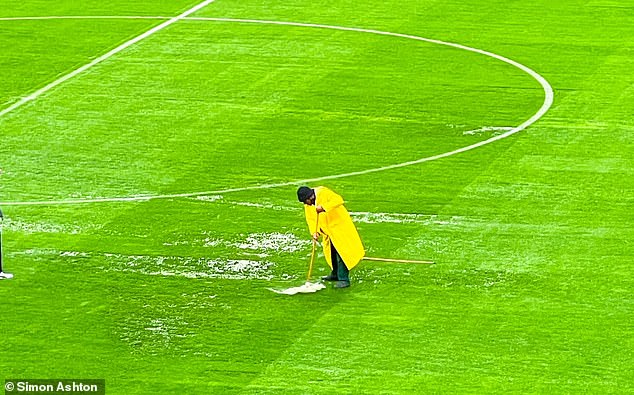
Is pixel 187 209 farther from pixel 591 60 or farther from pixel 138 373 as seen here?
pixel 591 60

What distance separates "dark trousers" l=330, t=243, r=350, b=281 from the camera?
75.9 ft

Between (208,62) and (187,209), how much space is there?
8905 millimetres

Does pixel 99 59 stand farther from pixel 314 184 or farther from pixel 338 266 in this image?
pixel 338 266

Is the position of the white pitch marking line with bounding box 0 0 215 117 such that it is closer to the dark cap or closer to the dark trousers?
the dark cap

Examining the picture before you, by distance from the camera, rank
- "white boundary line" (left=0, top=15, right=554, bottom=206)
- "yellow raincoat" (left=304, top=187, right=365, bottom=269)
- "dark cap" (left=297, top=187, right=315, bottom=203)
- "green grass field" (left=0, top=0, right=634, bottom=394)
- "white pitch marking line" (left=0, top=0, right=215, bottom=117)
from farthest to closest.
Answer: "white pitch marking line" (left=0, top=0, right=215, bottom=117) < "white boundary line" (left=0, top=15, right=554, bottom=206) < "yellow raincoat" (left=304, top=187, right=365, bottom=269) < "dark cap" (left=297, top=187, right=315, bottom=203) < "green grass field" (left=0, top=0, right=634, bottom=394)

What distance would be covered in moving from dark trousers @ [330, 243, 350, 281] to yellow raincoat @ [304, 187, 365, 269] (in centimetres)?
6

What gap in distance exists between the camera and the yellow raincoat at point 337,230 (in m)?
23.0

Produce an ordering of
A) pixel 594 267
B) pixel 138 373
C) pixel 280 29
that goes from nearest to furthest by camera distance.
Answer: pixel 138 373 → pixel 594 267 → pixel 280 29

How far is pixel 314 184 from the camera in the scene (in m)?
27.5

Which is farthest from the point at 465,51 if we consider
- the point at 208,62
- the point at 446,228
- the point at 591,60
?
the point at 446,228

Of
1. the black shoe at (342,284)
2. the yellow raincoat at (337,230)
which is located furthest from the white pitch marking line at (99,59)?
the black shoe at (342,284)

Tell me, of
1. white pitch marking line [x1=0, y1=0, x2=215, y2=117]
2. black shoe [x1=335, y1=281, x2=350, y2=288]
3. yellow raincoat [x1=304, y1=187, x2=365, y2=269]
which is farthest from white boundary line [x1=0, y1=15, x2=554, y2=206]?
black shoe [x1=335, y1=281, x2=350, y2=288]

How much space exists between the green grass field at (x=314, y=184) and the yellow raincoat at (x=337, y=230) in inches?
17.8

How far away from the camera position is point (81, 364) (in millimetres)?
20422
